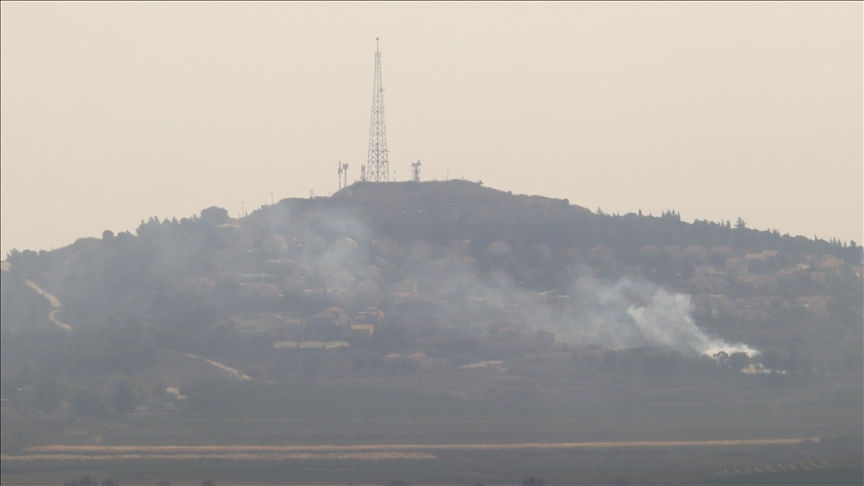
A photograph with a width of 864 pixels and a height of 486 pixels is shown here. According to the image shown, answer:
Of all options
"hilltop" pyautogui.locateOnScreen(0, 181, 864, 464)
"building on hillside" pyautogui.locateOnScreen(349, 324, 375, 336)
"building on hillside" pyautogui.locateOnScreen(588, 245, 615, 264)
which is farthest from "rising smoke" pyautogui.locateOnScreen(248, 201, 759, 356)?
"building on hillside" pyautogui.locateOnScreen(349, 324, 375, 336)

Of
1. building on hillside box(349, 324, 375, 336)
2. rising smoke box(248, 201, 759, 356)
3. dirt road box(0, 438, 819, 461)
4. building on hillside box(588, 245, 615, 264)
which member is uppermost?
building on hillside box(588, 245, 615, 264)

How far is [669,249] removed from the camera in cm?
11788

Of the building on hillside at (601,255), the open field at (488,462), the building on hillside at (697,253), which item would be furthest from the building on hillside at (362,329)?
the building on hillside at (697,253)

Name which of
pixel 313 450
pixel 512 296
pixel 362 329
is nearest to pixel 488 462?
pixel 313 450

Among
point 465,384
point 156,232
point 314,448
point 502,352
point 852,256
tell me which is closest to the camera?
point 314,448

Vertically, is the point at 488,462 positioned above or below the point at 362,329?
below

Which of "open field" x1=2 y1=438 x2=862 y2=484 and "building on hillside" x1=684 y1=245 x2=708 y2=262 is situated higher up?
"building on hillside" x1=684 y1=245 x2=708 y2=262

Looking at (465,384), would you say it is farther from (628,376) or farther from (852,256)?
(852,256)

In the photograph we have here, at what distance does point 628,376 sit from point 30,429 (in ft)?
141

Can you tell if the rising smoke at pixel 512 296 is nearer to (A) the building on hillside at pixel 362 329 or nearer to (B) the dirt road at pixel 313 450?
(A) the building on hillside at pixel 362 329

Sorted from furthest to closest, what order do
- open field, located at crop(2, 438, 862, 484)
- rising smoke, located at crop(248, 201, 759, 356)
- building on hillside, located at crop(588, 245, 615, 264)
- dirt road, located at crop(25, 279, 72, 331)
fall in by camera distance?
1. building on hillside, located at crop(588, 245, 615, 264)
2. rising smoke, located at crop(248, 201, 759, 356)
3. dirt road, located at crop(25, 279, 72, 331)
4. open field, located at crop(2, 438, 862, 484)

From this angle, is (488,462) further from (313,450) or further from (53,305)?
(53,305)

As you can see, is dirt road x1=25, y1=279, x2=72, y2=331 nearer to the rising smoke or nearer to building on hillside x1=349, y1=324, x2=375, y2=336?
building on hillside x1=349, y1=324, x2=375, y2=336

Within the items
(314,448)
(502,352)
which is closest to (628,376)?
(502,352)
